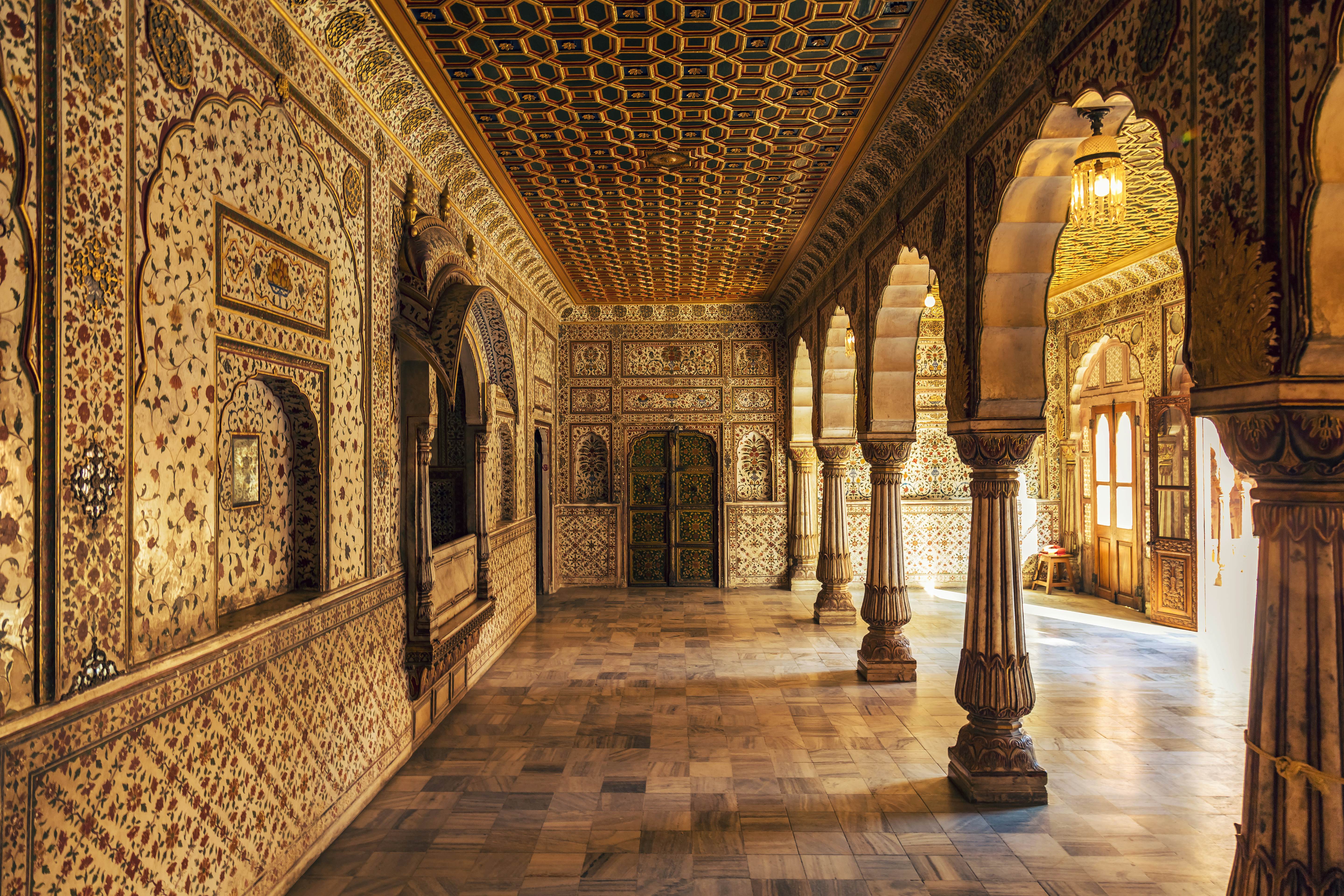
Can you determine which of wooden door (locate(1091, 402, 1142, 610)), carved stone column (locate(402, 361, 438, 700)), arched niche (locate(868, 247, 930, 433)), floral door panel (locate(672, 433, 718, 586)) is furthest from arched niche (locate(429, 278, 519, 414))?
wooden door (locate(1091, 402, 1142, 610))

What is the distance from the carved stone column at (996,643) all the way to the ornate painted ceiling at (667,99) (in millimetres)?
2387

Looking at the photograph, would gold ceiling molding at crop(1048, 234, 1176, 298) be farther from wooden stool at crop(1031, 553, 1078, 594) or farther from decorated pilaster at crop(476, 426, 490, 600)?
decorated pilaster at crop(476, 426, 490, 600)

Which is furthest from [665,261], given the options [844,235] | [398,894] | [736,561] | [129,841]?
[129,841]

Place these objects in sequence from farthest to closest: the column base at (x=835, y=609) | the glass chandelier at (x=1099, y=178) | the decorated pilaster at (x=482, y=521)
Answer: the column base at (x=835, y=609) < the decorated pilaster at (x=482, y=521) < the glass chandelier at (x=1099, y=178)

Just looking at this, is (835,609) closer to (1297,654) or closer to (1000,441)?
(1000,441)

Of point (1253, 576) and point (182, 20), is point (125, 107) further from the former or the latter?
point (1253, 576)

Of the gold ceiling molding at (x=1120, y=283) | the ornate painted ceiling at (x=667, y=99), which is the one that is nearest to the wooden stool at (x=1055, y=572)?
the gold ceiling molding at (x=1120, y=283)

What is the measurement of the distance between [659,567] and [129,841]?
1024cm

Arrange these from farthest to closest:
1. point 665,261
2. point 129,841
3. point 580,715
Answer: point 665,261, point 580,715, point 129,841

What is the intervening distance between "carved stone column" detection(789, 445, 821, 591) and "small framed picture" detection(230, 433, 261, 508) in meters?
9.07

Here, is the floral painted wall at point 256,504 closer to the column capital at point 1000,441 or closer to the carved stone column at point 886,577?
the column capital at point 1000,441

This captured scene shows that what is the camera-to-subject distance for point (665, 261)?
9648 millimetres

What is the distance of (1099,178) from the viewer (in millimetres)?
3713

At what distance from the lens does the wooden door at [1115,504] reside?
10453 millimetres
